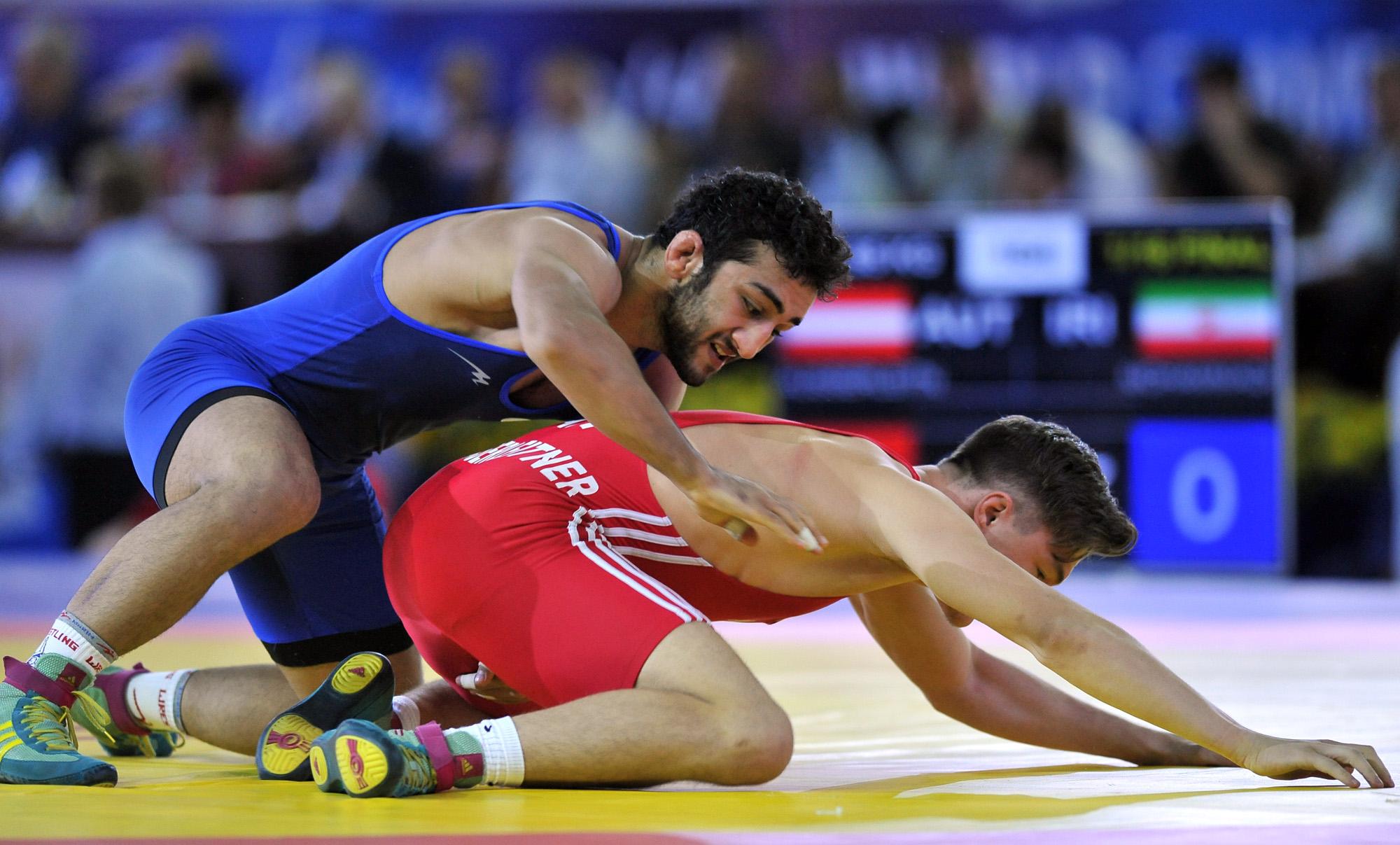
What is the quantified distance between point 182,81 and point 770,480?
7.85 m

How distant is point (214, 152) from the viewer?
880 centimetres

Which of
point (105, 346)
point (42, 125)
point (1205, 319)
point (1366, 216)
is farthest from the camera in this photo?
point (42, 125)

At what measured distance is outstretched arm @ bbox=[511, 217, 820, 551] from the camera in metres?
2.11

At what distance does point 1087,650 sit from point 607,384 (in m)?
0.82

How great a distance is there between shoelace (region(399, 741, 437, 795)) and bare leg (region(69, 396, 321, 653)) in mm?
494

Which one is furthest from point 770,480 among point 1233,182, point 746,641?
point 1233,182

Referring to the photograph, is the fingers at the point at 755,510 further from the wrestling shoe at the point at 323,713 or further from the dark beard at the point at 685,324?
the wrestling shoe at the point at 323,713

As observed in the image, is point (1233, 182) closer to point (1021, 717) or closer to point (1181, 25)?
point (1181, 25)

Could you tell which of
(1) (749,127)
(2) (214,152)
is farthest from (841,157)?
(2) (214,152)

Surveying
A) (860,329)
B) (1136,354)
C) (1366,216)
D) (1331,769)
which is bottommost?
(1331,769)

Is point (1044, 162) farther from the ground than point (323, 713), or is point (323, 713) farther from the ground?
point (1044, 162)

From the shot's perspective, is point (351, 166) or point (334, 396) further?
point (351, 166)

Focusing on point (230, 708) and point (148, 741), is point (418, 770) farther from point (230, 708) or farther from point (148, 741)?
point (148, 741)

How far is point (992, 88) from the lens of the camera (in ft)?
28.1
